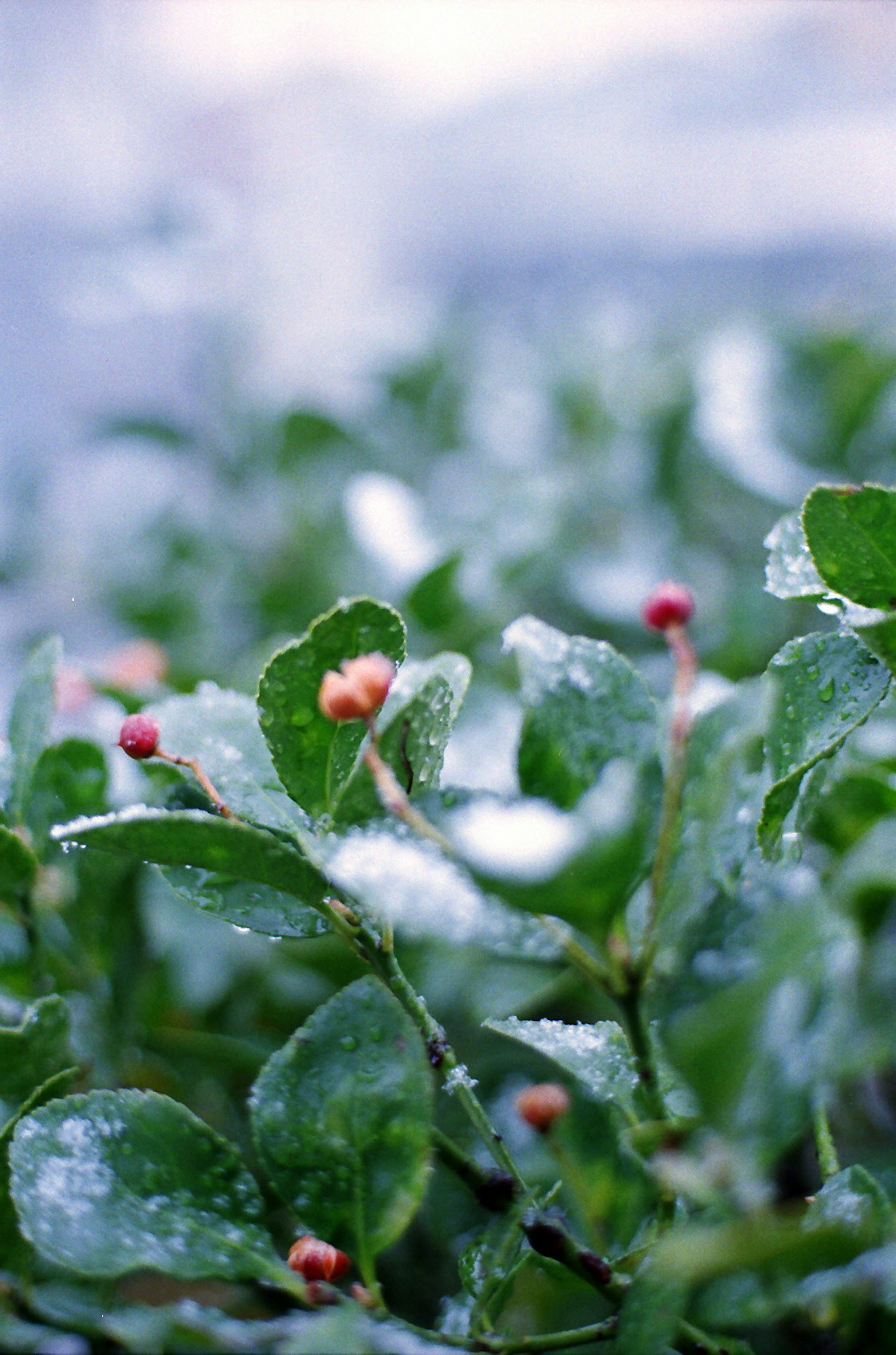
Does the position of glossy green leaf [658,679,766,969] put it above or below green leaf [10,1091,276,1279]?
above

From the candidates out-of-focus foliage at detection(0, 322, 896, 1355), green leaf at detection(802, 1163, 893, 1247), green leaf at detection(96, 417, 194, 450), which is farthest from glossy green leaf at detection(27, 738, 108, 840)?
green leaf at detection(96, 417, 194, 450)

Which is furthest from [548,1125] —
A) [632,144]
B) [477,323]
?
[632,144]

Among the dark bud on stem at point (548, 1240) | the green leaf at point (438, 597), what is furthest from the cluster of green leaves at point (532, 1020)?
the green leaf at point (438, 597)

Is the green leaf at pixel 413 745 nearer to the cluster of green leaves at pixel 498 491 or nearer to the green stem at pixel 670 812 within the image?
the green stem at pixel 670 812

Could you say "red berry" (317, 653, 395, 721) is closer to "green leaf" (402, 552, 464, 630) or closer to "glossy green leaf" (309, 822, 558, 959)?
"glossy green leaf" (309, 822, 558, 959)

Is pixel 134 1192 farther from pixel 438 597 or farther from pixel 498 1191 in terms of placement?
pixel 438 597

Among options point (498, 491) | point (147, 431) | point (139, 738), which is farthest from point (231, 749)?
point (147, 431)

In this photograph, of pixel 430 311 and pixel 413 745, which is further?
pixel 430 311
